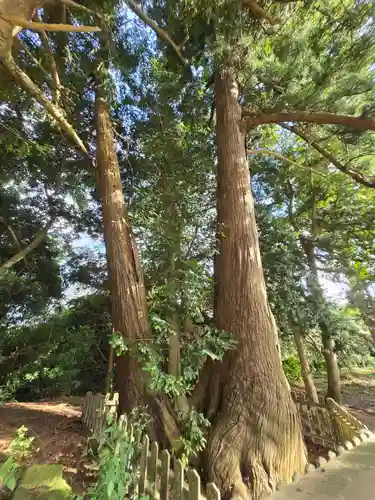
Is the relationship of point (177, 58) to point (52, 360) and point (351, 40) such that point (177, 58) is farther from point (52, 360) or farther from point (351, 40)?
point (52, 360)

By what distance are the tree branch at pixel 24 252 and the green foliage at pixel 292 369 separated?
7.31 meters

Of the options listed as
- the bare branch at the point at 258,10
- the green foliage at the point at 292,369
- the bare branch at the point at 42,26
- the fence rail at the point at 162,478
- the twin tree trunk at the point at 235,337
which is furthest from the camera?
the green foliage at the point at 292,369

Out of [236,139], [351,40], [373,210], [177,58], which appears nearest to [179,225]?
[236,139]

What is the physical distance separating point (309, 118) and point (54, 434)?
5454mm

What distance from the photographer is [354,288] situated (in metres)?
5.11

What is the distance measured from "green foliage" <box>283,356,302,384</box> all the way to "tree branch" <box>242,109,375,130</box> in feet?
21.9

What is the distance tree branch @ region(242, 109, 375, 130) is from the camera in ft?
11.4

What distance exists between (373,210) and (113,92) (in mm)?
5267

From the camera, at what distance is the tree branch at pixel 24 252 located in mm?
5476

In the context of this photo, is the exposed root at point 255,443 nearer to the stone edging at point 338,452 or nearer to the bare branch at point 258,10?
the stone edging at point 338,452

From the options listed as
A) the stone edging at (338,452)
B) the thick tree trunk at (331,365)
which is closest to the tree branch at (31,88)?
the stone edging at (338,452)

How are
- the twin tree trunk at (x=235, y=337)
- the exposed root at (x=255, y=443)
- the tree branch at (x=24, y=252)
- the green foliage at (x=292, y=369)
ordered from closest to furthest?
the exposed root at (x=255, y=443) < the twin tree trunk at (x=235, y=337) < the tree branch at (x=24, y=252) < the green foliage at (x=292, y=369)

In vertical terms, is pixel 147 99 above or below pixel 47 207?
above

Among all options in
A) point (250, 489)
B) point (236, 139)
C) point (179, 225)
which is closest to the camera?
point (250, 489)
